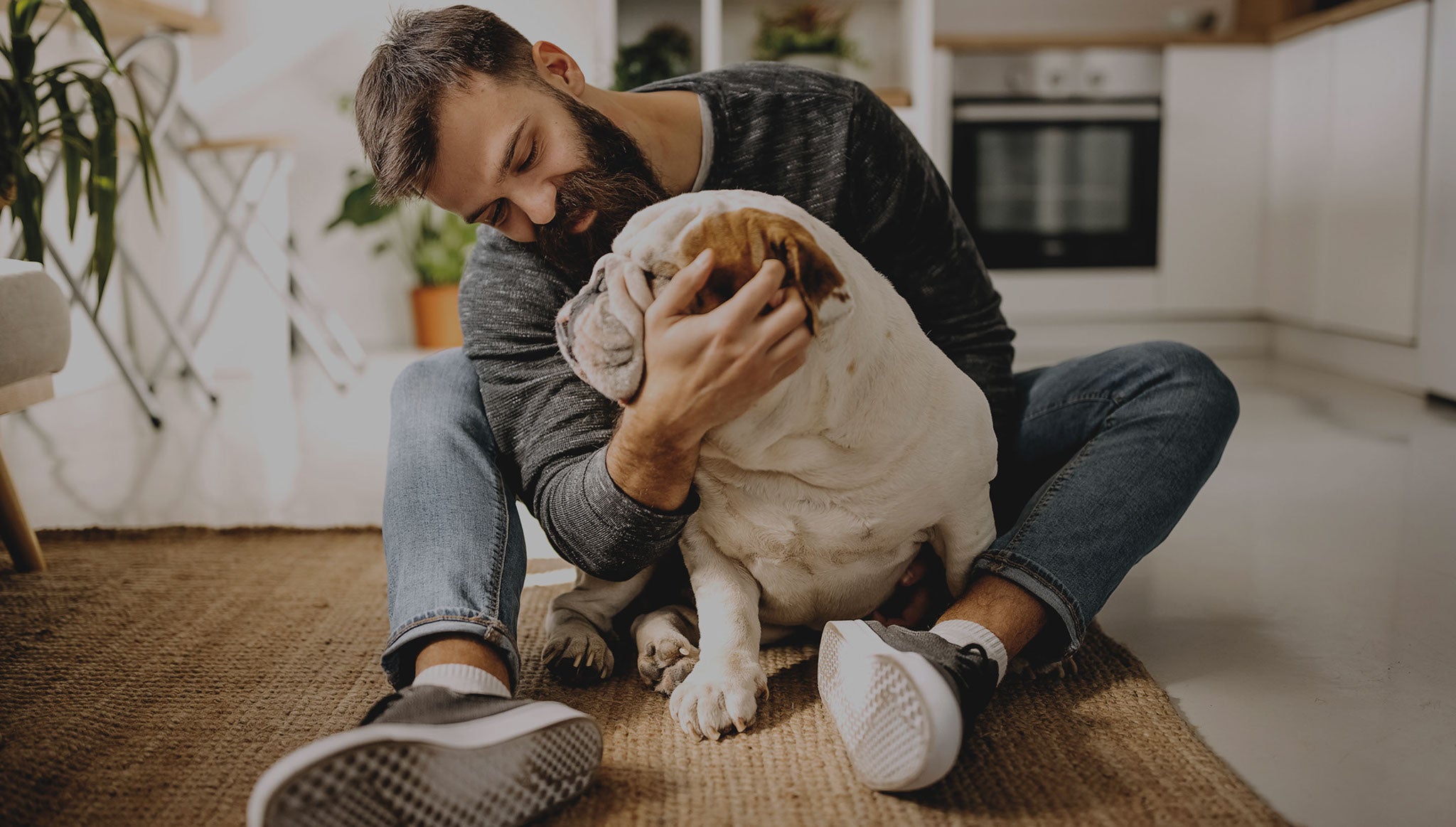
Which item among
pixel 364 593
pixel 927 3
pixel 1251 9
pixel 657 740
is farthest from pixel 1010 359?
pixel 1251 9

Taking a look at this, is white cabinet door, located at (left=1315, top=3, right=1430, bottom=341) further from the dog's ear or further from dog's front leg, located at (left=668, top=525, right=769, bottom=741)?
the dog's ear

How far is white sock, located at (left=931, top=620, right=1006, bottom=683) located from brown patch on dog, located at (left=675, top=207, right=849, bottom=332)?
38 cm

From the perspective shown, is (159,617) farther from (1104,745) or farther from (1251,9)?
(1251,9)

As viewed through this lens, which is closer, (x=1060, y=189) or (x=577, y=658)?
(x=577, y=658)

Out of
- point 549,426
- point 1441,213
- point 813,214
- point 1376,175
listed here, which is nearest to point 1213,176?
point 1376,175

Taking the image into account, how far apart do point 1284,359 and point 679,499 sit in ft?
12.7

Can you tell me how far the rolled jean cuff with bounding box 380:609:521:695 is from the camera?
117 cm

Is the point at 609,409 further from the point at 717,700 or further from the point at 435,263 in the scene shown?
the point at 435,263


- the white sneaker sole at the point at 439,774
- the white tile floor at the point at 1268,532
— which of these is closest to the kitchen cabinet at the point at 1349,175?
the white tile floor at the point at 1268,532

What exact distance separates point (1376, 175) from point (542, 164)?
3208mm

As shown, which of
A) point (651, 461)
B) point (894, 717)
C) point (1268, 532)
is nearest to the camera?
point (894, 717)

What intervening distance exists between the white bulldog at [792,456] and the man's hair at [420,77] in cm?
35

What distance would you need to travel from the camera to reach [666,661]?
1.32m

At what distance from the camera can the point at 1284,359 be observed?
4.40m
